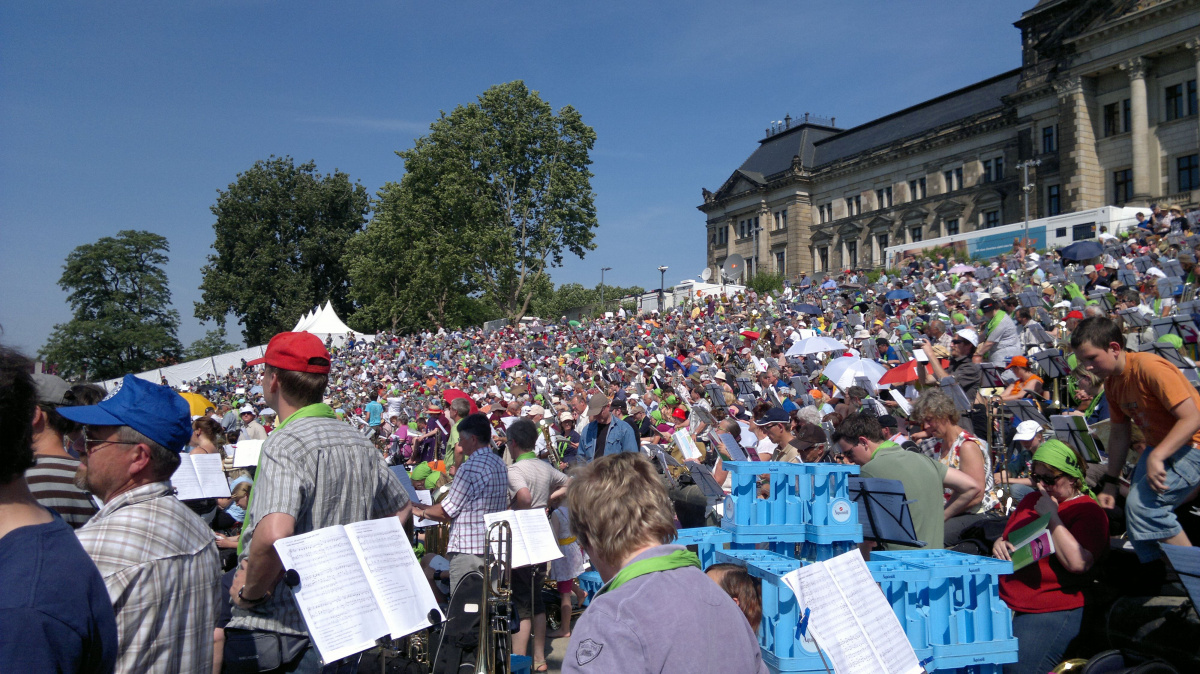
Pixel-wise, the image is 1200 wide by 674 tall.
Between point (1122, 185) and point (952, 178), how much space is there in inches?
534

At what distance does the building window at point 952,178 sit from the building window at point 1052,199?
8429 mm

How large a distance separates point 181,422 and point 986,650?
3420 mm

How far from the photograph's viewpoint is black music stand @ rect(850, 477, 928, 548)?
4.27 meters

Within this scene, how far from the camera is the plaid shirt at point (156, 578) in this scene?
2.01 meters

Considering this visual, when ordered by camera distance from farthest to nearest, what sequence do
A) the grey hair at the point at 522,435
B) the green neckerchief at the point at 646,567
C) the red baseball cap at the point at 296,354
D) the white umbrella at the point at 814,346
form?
1. the white umbrella at the point at 814,346
2. the grey hair at the point at 522,435
3. the red baseball cap at the point at 296,354
4. the green neckerchief at the point at 646,567

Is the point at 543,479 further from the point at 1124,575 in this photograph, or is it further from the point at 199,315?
the point at 199,315

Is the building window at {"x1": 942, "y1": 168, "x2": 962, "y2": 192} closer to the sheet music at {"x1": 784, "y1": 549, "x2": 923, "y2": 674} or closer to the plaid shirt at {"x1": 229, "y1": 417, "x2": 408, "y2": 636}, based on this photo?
the sheet music at {"x1": 784, "y1": 549, "x2": 923, "y2": 674}

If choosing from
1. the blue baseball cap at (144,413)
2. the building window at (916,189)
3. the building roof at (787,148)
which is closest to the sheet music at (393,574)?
the blue baseball cap at (144,413)

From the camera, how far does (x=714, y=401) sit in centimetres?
1183

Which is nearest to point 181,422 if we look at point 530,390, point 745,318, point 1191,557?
point 1191,557

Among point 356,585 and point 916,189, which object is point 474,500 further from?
point 916,189

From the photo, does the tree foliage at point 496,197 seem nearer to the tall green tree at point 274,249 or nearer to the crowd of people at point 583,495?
the tall green tree at point 274,249

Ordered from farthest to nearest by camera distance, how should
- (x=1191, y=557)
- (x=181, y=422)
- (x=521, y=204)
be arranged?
(x=521, y=204) < (x=1191, y=557) < (x=181, y=422)

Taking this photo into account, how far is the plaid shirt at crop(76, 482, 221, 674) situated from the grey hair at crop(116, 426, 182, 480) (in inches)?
3.9
